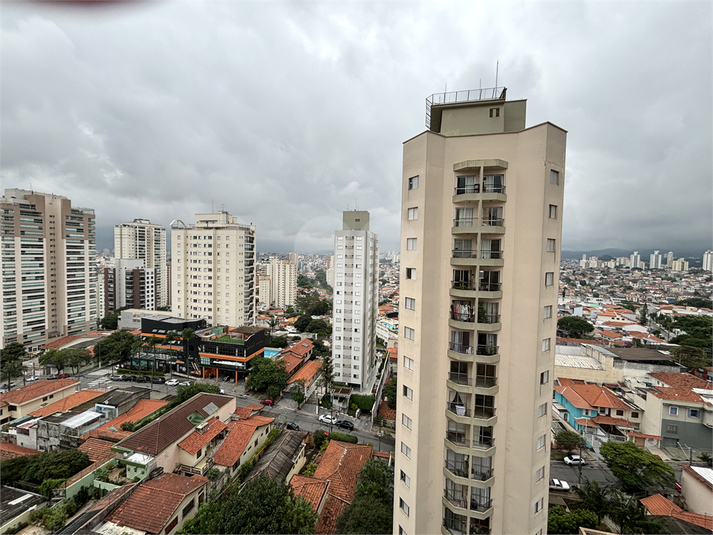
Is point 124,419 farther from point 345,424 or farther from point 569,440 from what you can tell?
point 569,440

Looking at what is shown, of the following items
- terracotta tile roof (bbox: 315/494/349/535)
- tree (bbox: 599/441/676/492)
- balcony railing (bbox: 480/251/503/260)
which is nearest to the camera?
balcony railing (bbox: 480/251/503/260)

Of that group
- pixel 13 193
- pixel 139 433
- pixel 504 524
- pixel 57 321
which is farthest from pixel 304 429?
pixel 13 193

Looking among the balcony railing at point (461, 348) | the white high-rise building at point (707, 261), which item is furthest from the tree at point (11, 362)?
the white high-rise building at point (707, 261)

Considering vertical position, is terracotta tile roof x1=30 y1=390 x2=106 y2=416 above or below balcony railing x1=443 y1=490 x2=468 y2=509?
below

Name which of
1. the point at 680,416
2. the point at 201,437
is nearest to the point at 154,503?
the point at 201,437

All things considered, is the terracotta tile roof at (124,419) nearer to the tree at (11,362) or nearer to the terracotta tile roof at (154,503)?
the terracotta tile roof at (154,503)

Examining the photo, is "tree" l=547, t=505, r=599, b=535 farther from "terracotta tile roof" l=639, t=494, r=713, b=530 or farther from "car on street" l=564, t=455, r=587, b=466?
"car on street" l=564, t=455, r=587, b=466

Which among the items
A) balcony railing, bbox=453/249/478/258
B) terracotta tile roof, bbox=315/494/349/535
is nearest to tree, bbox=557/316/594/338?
terracotta tile roof, bbox=315/494/349/535
